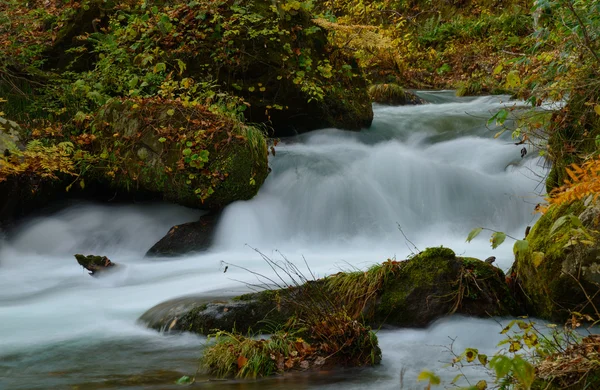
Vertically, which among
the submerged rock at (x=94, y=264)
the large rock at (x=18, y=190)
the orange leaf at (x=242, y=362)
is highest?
the large rock at (x=18, y=190)

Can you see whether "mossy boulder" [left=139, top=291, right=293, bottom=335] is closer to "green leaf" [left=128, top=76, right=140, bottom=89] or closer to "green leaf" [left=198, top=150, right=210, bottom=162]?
"green leaf" [left=198, top=150, right=210, bottom=162]

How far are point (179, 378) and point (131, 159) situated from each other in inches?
199

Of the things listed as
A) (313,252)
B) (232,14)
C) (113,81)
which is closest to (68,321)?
(313,252)

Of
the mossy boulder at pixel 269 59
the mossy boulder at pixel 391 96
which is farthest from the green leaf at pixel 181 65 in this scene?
the mossy boulder at pixel 391 96

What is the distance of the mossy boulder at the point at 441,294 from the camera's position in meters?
4.82

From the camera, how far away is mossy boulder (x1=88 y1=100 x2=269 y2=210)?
8.29 m

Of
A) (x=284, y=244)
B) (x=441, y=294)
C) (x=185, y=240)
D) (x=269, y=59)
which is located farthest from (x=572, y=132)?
(x=269, y=59)

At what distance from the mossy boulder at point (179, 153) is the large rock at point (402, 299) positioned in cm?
349

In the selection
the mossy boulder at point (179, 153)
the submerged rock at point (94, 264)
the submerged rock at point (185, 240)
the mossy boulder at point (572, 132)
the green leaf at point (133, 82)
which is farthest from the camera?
the green leaf at point (133, 82)

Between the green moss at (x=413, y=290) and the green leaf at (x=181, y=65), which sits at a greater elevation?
the green leaf at (x=181, y=65)

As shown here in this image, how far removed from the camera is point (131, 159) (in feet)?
27.7

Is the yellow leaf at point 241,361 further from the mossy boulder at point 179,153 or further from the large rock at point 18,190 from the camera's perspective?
the large rock at point 18,190

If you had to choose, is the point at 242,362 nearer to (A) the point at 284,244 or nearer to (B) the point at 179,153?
(A) the point at 284,244

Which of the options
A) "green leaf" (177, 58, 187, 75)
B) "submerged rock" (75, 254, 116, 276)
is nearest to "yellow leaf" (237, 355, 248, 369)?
"submerged rock" (75, 254, 116, 276)
